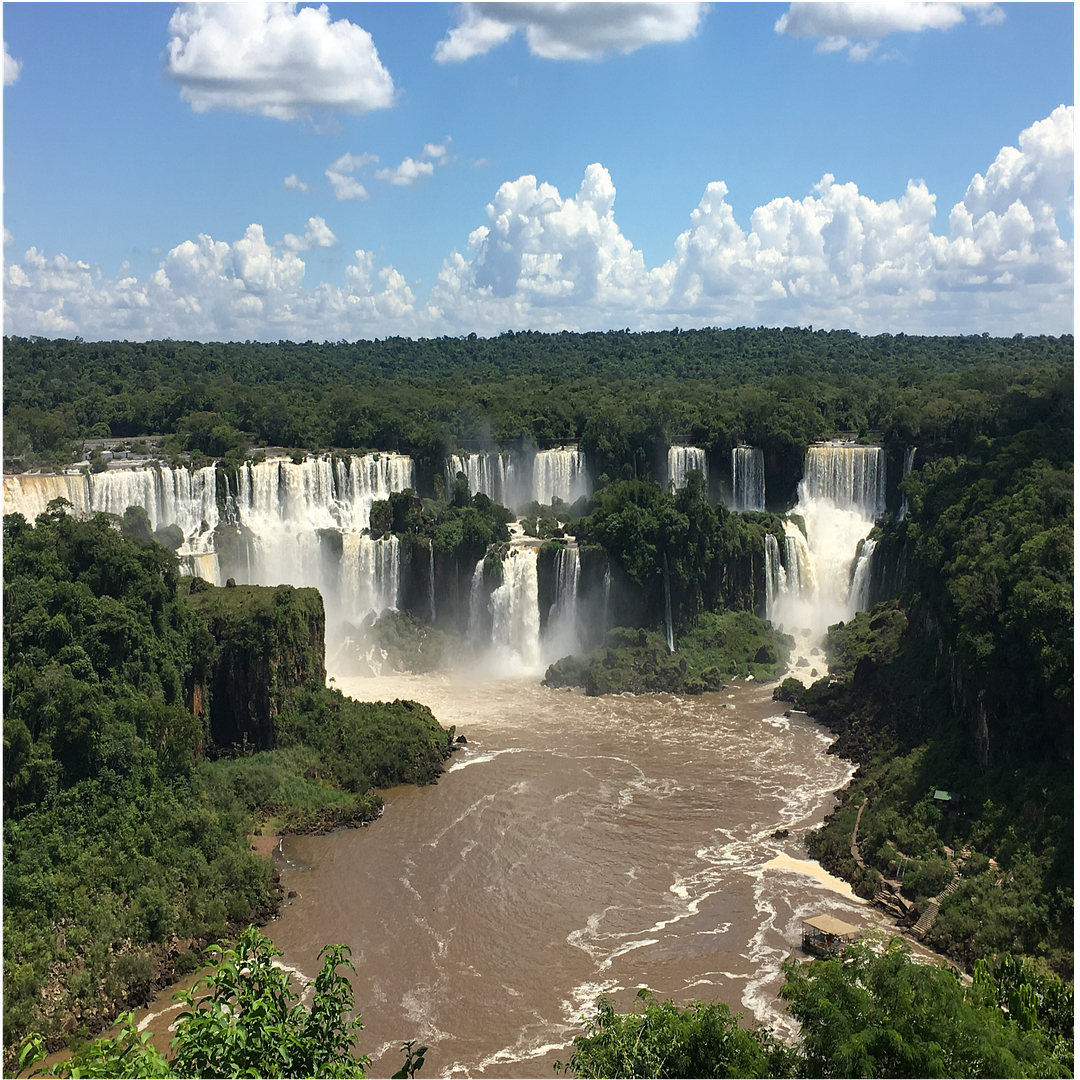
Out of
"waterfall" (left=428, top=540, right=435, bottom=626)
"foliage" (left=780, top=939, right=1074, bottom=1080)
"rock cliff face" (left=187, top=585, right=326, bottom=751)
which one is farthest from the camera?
"waterfall" (left=428, top=540, right=435, bottom=626)

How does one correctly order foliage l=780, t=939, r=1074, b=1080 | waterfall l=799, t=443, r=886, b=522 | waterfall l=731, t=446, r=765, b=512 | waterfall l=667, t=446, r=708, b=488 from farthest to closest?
waterfall l=667, t=446, r=708, b=488
waterfall l=731, t=446, r=765, b=512
waterfall l=799, t=443, r=886, b=522
foliage l=780, t=939, r=1074, b=1080

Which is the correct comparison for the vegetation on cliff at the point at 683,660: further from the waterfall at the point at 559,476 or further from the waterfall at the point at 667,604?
the waterfall at the point at 559,476

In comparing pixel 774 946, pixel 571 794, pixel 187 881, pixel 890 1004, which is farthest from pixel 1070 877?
pixel 187 881

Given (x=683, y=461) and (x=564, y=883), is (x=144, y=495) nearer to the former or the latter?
(x=683, y=461)

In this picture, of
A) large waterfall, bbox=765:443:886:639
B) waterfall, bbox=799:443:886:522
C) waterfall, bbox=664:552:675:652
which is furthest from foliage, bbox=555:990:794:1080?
waterfall, bbox=799:443:886:522

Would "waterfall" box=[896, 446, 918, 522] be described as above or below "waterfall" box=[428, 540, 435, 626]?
above

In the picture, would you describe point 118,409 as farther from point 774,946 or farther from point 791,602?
point 774,946

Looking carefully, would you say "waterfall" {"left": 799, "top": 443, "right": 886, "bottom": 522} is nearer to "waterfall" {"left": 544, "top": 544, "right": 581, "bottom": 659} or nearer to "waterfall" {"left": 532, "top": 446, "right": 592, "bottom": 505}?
"waterfall" {"left": 532, "top": 446, "right": 592, "bottom": 505}
